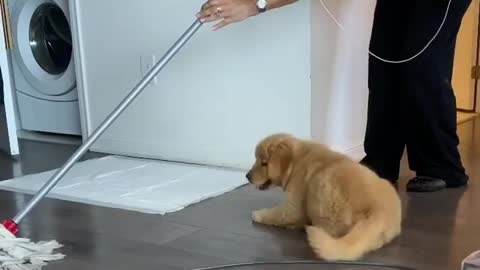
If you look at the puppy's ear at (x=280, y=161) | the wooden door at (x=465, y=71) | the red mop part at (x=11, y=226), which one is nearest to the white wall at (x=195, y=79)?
the puppy's ear at (x=280, y=161)

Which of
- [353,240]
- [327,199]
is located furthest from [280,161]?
[353,240]

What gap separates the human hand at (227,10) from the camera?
208cm

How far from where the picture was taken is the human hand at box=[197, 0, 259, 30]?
6.81 feet

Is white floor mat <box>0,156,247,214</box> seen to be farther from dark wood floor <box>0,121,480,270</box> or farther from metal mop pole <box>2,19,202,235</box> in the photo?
metal mop pole <box>2,19,202,235</box>

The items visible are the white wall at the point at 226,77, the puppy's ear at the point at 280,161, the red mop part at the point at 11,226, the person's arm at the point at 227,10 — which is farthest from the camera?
the white wall at the point at 226,77

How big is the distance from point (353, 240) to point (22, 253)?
31.9 inches

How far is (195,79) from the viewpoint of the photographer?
9.17 feet

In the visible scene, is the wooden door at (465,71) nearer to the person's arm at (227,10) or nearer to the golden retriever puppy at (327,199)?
the person's arm at (227,10)

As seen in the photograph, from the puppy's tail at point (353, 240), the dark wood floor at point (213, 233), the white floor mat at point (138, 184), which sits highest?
the puppy's tail at point (353, 240)

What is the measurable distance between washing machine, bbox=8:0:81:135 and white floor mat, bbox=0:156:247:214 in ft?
2.17

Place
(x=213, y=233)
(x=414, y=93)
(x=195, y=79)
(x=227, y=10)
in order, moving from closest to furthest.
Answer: (x=213, y=233)
(x=227, y=10)
(x=414, y=93)
(x=195, y=79)

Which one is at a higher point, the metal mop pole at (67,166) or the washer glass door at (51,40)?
the washer glass door at (51,40)

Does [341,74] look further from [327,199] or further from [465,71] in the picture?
[465,71]

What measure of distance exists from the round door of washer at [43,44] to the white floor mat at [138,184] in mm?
782
